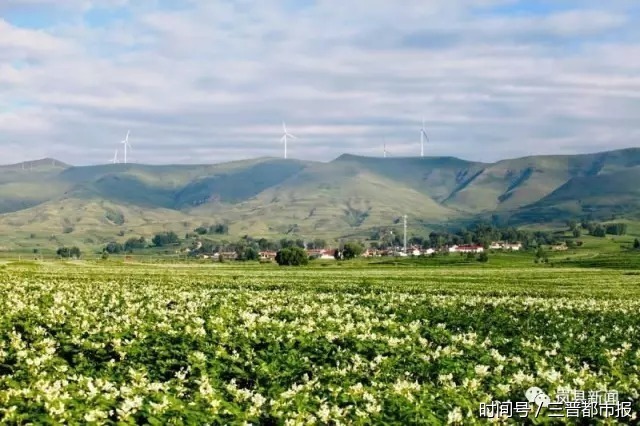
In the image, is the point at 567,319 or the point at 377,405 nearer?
the point at 377,405

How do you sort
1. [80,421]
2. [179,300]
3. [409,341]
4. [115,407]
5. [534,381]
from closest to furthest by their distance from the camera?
[80,421], [115,407], [534,381], [409,341], [179,300]

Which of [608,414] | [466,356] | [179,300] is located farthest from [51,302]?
[608,414]

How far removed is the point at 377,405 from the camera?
1656cm

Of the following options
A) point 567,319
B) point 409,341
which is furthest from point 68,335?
point 567,319

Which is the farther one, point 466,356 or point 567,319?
point 567,319

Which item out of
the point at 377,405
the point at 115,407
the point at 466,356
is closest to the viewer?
the point at 115,407

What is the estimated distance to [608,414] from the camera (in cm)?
1705

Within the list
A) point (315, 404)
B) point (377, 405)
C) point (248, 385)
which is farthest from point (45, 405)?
point (248, 385)

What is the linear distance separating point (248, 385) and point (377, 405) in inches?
251

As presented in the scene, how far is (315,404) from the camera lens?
1662 cm

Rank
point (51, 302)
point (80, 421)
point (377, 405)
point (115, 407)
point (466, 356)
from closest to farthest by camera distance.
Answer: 1. point (80, 421)
2. point (115, 407)
3. point (377, 405)
4. point (466, 356)
5. point (51, 302)

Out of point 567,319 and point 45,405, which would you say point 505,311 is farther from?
point 45,405

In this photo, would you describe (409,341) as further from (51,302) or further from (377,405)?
(51,302)

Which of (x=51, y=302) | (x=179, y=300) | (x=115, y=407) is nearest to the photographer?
(x=115, y=407)
